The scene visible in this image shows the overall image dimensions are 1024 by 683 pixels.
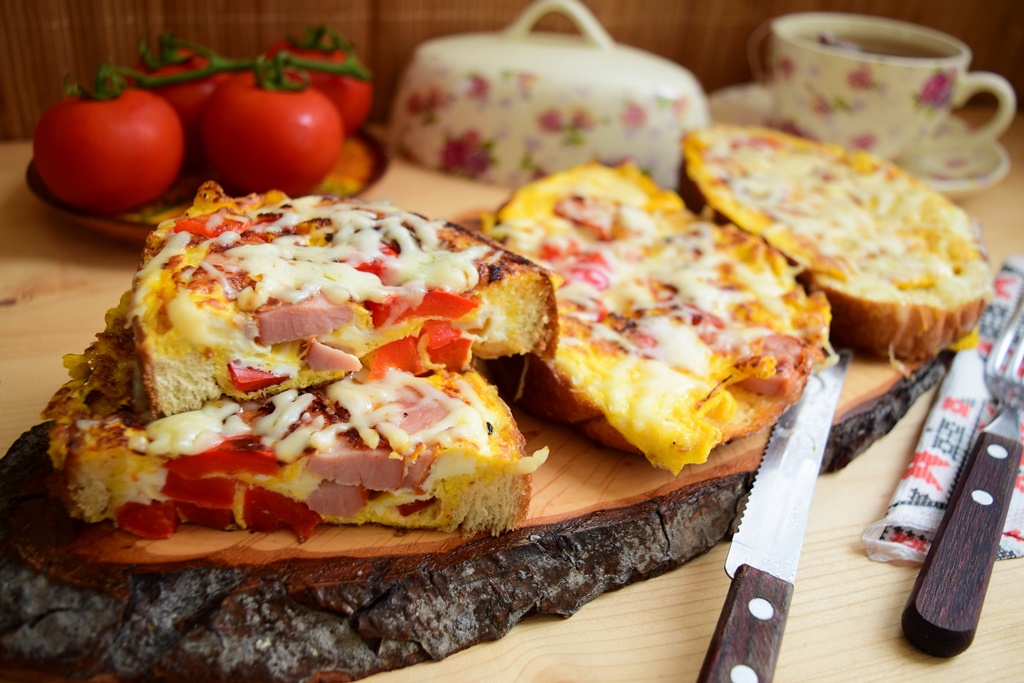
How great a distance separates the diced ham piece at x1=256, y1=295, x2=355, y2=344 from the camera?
4.90 ft

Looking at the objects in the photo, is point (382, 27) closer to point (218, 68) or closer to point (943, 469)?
point (218, 68)

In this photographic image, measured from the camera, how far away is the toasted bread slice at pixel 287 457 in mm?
1431

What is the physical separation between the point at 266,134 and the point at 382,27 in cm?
116

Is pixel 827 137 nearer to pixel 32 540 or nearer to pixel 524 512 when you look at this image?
pixel 524 512

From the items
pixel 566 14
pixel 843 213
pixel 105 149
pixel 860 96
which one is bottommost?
pixel 843 213

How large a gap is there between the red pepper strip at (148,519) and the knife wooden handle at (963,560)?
140 centimetres

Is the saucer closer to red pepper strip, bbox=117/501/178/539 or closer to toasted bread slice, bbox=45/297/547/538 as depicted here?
toasted bread slice, bbox=45/297/547/538

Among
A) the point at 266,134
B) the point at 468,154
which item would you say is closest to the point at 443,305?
the point at 266,134

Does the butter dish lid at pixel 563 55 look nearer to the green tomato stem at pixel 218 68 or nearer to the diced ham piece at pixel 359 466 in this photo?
the green tomato stem at pixel 218 68

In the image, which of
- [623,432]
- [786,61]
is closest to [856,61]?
[786,61]

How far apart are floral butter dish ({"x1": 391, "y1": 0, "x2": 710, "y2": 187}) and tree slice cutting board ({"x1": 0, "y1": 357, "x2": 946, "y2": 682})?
1.69 m

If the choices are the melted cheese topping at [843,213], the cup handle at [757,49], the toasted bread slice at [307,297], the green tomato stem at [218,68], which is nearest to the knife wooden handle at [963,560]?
the melted cheese topping at [843,213]

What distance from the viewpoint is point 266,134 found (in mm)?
2434

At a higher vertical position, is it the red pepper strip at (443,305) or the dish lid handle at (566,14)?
the dish lid handle at (566,14)
